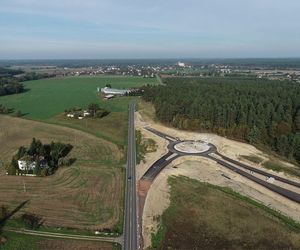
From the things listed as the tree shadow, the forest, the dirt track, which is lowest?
the tree shadow

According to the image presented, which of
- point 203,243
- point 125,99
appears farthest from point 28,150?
point 125,99

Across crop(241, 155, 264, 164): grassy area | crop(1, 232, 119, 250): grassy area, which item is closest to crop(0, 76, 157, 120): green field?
crop(241, 155, 264, 164): grassy area

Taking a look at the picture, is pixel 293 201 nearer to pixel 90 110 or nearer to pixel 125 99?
pixel 90 110

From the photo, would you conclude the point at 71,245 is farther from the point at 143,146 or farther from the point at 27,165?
the point at 143,146

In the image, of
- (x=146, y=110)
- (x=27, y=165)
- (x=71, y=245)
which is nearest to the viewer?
(x=71, y=245)

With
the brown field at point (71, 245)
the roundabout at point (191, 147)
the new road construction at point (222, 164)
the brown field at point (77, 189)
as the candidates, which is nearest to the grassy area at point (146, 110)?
the new road construction at point (222, 164)

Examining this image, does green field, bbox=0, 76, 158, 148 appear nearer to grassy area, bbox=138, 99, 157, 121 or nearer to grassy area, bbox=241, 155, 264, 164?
grassy area, bbox=138, 99, 157, 121

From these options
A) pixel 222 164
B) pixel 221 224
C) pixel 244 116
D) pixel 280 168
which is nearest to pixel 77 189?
pixel 221 224
